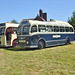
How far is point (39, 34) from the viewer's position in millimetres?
12695

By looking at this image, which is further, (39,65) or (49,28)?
(49,28)

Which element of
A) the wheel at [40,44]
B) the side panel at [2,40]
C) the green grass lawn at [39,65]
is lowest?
the green grass lawn at [39,65]

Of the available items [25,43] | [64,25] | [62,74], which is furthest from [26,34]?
[62,74]

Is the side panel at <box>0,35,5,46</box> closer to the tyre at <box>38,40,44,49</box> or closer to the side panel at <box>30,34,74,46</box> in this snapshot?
the side panel at <box>30,34,74,46</box>

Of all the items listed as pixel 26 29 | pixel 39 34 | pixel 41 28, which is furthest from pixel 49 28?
pixel 26 29

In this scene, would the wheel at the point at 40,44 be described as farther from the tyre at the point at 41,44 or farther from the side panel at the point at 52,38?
the side panel at the point at 52,38

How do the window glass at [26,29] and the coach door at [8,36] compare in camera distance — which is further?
the coach door at [8,36]

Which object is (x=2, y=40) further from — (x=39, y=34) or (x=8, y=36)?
(x=39, y=34)

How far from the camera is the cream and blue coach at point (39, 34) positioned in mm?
12055

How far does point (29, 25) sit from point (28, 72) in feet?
24.2

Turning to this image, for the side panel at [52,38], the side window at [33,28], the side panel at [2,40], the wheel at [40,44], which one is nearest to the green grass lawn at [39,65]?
the side panel at [52,38]

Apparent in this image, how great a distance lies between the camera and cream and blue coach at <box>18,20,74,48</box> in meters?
12.1

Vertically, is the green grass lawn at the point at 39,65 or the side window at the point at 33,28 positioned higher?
the side window at the point at 33,28

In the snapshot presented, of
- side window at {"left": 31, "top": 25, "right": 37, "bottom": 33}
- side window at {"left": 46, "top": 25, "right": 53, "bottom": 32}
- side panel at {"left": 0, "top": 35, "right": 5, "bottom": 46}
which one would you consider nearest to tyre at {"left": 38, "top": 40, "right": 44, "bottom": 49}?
side window at {"left": 31, "top": 25, "right": 37, "bottom": 33}
